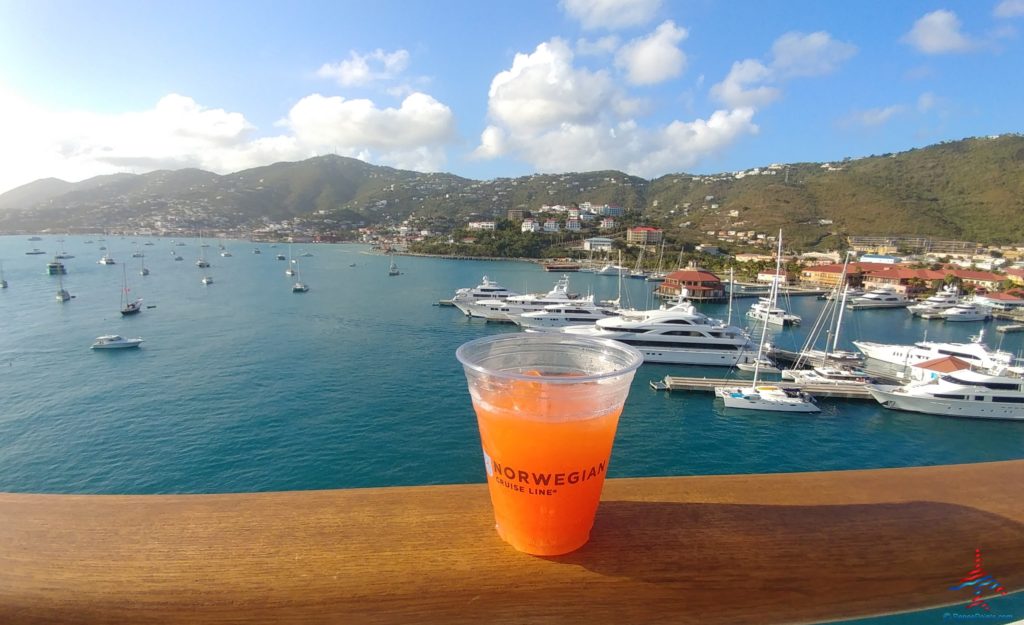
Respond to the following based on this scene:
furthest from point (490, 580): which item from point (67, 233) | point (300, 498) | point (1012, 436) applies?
point (67, 233)

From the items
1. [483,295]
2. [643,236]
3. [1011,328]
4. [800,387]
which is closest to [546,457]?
[800,387]

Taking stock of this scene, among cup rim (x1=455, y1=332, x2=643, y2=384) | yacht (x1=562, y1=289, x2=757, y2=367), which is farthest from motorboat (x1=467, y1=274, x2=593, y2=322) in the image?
cup rim (x1=455, y1=332, x2=643, y2=384)

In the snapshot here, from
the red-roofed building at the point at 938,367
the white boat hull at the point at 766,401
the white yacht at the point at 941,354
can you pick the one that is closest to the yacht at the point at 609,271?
the white yacht at the point at 941,354

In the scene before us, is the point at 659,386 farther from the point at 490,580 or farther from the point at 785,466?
the point at 490,580

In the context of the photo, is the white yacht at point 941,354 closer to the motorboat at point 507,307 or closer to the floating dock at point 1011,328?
the floating dock at point 1011,328

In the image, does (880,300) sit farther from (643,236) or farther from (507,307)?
(643,236)
